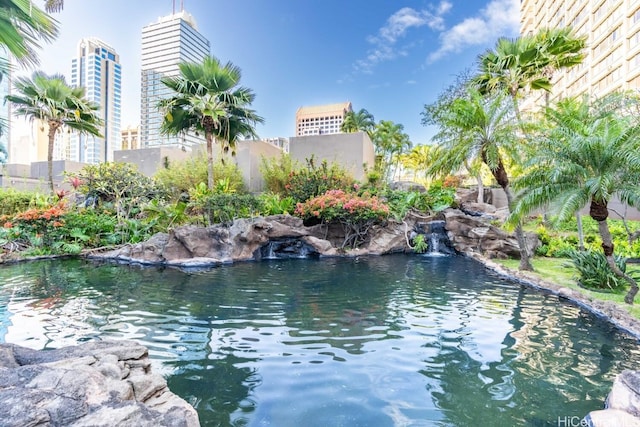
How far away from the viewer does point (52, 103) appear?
50.6 feet

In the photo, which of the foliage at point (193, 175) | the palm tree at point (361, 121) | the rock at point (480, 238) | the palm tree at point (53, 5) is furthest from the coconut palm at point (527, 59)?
the palm tree at point (361, 121)

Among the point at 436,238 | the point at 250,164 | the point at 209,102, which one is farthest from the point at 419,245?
the point at 250,164

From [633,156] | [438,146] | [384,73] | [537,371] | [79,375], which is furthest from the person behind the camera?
[384,73]

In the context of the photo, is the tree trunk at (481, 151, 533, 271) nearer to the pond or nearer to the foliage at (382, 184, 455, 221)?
the pond

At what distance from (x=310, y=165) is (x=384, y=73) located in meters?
12.9

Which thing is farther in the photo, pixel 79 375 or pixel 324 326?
pixel 324 326

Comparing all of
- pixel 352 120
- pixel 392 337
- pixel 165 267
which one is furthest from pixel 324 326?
pixel 352 120

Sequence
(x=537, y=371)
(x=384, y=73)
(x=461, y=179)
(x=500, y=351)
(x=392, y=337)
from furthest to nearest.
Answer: (x=384, y=73), (x=461, y=179), (x=392, y=337), (x=500, y=351), (x=537, y=371)

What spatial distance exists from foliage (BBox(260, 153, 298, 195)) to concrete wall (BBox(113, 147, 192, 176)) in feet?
20.0

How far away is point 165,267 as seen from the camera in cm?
1125

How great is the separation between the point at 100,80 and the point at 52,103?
31.0 meters

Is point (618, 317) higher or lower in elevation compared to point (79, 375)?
Answer: lower

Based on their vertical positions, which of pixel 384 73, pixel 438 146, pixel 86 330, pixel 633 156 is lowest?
pixel 86 330

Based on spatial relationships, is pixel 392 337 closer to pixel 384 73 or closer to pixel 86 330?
pixel 86 330
